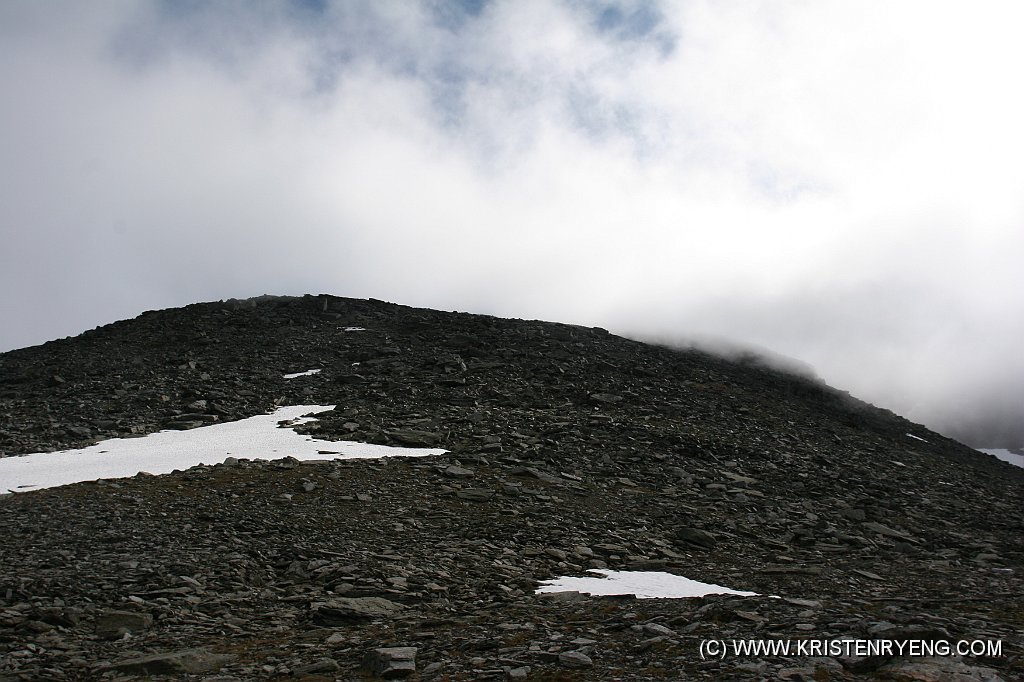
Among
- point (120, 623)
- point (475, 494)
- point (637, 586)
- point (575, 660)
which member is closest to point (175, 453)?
point (475, 494)

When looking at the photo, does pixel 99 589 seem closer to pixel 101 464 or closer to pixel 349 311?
pixel 101 464

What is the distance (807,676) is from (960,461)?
3910cm

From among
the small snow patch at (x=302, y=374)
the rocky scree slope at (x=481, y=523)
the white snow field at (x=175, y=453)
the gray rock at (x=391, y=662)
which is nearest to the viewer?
the gray rock at (x=391, y=662)

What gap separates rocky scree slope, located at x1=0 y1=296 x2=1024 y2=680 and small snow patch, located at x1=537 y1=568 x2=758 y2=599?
65 cm

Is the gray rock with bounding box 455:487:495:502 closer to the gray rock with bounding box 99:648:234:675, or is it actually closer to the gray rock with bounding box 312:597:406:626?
the gray rock with bounding box 312:597:406:626

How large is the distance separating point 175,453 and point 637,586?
18524 millimetres

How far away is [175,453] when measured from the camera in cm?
2619

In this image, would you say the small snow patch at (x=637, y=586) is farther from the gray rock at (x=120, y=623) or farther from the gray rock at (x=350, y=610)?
the gray rock at (x=120, y=623)

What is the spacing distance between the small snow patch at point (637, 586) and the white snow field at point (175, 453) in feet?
37.9

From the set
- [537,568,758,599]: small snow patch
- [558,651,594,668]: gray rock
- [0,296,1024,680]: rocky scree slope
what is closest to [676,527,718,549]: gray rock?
[0,296,1024,680]: rocky scree slope

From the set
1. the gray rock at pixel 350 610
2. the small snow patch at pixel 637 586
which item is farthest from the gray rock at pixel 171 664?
the small snow patch at pixel 637 586

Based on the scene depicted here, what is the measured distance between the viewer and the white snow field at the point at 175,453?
77.1 ft

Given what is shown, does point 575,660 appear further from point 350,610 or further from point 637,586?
point 637,586

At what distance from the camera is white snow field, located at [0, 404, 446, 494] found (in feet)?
77.1
